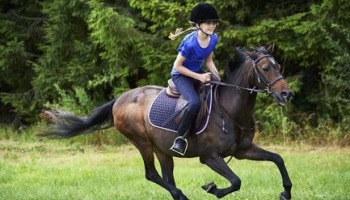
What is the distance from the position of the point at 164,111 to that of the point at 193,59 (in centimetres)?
79

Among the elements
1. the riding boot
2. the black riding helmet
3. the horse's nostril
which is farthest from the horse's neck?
the black riding helmet

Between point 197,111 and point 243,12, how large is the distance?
10.3 m

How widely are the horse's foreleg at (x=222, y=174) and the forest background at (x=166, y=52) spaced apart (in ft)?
26.1

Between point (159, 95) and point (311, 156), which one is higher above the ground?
point (159, 95)

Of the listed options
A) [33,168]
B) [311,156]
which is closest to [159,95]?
[33,168]

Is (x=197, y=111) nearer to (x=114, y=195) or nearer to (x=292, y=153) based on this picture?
(x=114, y=195)

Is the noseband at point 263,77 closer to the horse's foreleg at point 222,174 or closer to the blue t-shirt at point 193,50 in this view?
the blue t-shirt at point 193,50

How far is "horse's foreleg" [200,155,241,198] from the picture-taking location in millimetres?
7016

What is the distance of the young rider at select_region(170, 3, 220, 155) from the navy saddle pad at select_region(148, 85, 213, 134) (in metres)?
0.23

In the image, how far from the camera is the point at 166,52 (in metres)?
17.5

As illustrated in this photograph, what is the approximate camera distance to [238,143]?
7.33 m

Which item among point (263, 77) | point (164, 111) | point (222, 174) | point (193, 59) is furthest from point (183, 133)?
point (263, 77)

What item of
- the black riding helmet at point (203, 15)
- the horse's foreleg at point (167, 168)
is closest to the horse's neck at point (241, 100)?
the black riding helmet at point (203, 15)

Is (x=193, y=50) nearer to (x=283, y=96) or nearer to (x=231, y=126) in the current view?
(x=231, y=126)
